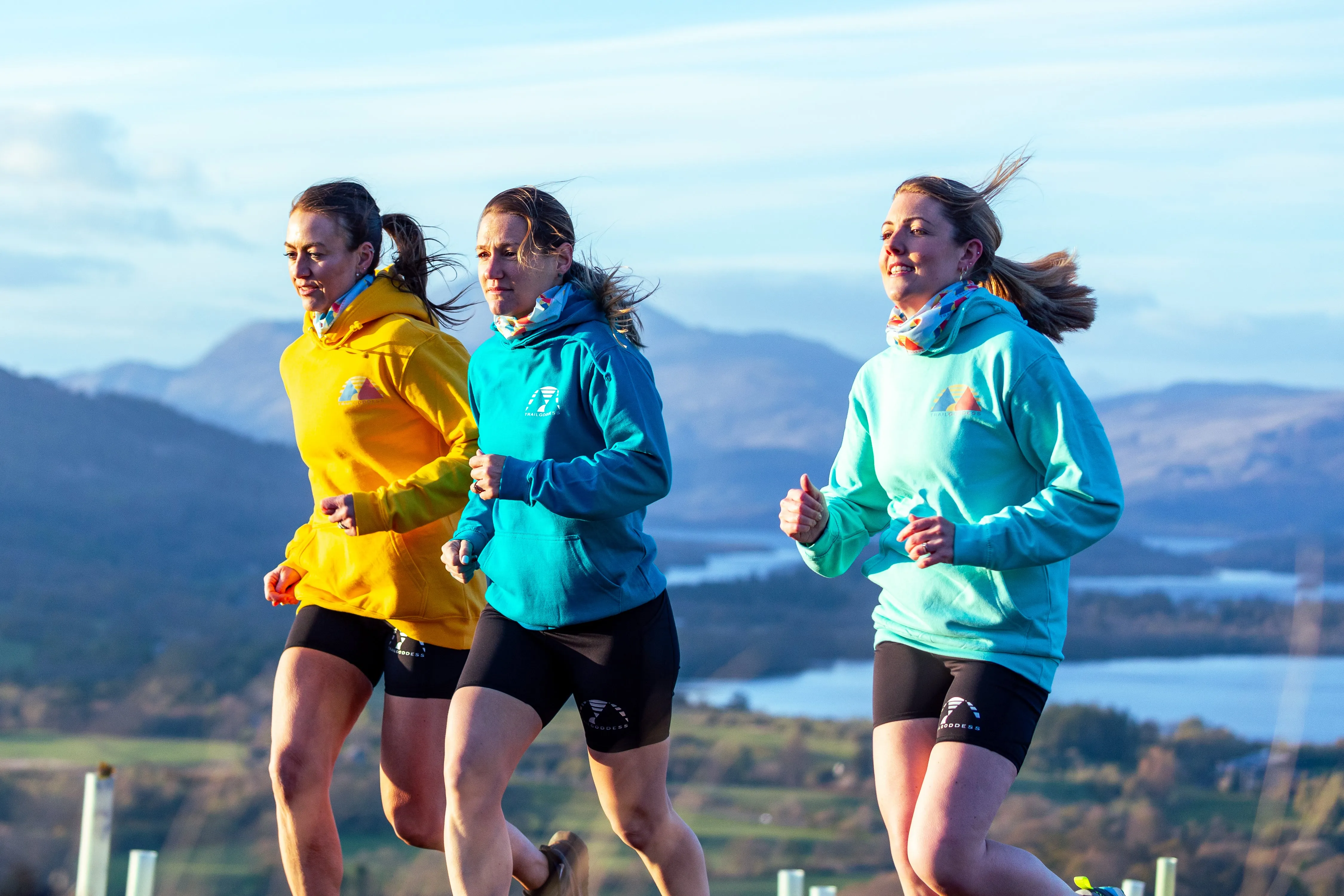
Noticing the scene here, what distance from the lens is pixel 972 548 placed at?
10.1 feet

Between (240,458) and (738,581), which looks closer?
(738,581)

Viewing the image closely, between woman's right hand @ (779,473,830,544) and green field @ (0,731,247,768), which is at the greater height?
woman's right hand @ (779,473,830,544)

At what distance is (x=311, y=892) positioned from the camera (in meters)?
3.94

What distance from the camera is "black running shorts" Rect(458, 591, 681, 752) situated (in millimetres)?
3568

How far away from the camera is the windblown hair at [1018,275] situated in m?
3.49

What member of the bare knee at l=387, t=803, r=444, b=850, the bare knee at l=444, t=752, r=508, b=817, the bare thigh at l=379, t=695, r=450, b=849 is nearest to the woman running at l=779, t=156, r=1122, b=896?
the bare knee at l=444, t=752, r=508, b=817

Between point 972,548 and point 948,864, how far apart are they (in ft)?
2.10

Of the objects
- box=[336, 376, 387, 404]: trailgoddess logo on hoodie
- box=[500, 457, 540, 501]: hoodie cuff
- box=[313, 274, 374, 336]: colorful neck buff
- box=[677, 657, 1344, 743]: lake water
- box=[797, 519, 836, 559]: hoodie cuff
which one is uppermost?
box=[677, 657, 1344, 743]: lake water

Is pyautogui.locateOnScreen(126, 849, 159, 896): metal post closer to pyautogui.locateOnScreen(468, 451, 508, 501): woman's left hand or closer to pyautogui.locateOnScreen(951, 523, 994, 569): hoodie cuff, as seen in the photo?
pyautogui.locateOnScreen(468, 451, 508, 501): woman's left hand

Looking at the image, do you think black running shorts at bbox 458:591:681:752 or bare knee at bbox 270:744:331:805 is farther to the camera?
bare knee at bbox 270:744:331:805

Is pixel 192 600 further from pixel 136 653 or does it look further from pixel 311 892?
pixel 311 892

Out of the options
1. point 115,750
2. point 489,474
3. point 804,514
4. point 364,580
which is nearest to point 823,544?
point 804,514

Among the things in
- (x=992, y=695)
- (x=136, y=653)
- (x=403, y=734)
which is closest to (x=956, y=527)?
(x=992, y=695)

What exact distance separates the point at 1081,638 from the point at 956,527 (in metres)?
110
